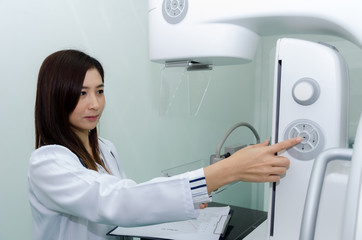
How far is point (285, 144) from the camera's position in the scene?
30.4 inches

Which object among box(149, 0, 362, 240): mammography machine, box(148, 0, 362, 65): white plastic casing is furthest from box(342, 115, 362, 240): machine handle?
box(148, 0, 362, 65): white plastic casing

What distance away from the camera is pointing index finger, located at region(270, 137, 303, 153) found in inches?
30.3

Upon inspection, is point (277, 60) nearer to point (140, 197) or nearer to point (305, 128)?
point (305, 128)

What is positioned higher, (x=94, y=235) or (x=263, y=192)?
(x=94, y=235)

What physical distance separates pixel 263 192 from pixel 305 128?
8.69 ft

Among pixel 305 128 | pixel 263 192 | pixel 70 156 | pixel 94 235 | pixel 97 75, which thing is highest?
pixel 97 75

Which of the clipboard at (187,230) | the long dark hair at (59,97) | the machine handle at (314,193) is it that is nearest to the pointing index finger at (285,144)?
the machine handle at (314,193)

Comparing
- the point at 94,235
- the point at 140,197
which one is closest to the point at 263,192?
the point at 94,235

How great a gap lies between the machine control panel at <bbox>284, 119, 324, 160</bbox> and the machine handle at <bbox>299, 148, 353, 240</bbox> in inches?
6.9

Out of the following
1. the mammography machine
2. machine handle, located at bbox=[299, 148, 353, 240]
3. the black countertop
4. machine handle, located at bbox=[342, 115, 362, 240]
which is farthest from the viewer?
the black countertop

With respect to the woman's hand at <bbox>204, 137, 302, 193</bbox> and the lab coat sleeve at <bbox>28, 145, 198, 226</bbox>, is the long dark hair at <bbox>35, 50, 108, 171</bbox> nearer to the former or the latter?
the lab coat sleeve at <bbox>28, 145, 198, 226</bbox>

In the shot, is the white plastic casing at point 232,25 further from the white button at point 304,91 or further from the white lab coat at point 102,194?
the white lab coat at point 102,194

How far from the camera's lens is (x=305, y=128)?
779 mm

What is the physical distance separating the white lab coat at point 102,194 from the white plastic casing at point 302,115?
24 cm
